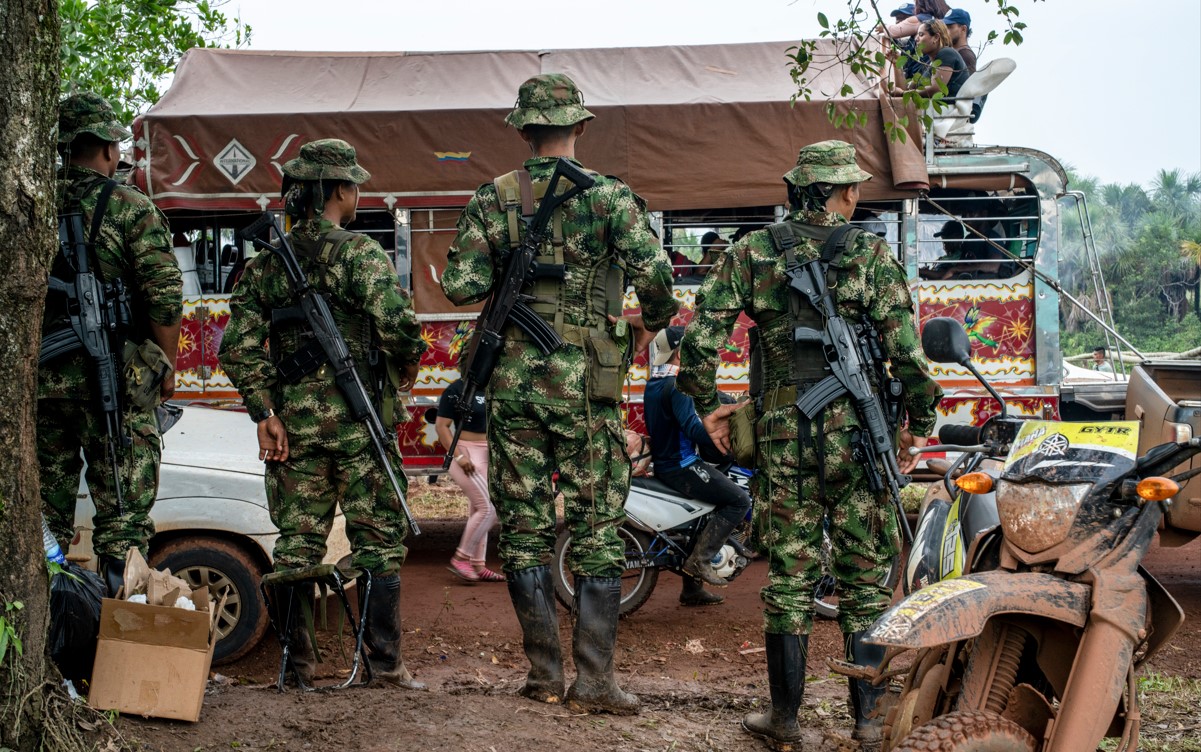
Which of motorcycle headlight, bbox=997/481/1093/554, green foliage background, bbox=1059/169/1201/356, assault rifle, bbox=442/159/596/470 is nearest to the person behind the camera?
motorcycle headlight, bbox=997/481/1093/554

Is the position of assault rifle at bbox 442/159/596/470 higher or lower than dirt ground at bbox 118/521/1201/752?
higher

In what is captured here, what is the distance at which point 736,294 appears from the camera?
14.6ft

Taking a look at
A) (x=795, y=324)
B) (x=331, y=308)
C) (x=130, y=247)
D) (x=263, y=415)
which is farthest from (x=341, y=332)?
(x=795, y=324)

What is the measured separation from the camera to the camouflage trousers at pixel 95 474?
4574 mm

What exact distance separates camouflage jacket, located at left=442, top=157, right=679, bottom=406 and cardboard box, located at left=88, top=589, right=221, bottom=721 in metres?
1.40

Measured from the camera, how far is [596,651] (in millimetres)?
4324

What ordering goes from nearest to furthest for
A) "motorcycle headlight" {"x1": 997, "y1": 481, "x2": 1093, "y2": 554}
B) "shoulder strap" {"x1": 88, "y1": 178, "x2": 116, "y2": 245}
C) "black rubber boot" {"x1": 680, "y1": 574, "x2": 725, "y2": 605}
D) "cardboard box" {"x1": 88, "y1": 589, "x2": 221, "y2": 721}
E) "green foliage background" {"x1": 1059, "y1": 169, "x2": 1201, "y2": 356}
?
"motorcycle headlight" {"x1": 997, "y1": 481, "x2": 1093, "y2": 554} < "cardboard box" {"x1": 88, "y1": 589, "x2": 221, "y2": 721} < "shoulder strap" {"x1": 88, "y1": 178, "x2": 116, "y2": 245} < "black rubber boot" {"x1": 680, "y1": 574, "x2": 725, "y2": 605} < "green foliage background" {"x1": 1059, "y1": 169, "x2": 1201, "y2": 356}

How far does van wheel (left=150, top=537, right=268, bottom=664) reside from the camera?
5.28 m

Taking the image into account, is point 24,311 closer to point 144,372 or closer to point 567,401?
point 144,372

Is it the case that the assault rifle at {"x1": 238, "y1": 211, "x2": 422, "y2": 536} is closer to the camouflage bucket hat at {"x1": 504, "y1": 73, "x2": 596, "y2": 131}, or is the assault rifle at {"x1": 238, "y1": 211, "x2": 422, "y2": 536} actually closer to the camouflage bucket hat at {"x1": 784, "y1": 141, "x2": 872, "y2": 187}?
the camouflage bucket hat at {"x1": 504, "y1": 73, "x2": 596, "y2": 131}

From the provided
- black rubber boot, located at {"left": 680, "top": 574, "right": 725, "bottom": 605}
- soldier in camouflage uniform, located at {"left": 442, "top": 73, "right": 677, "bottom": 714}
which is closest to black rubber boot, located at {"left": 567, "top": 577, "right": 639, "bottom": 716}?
soldier in camouflage uniform, located at {"left": 442, "top": 73, "right": 677, "bottom": 714}

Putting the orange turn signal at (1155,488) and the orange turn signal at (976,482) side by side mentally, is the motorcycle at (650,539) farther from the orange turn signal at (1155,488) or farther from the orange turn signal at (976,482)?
the orange turn signal at (1155,488)

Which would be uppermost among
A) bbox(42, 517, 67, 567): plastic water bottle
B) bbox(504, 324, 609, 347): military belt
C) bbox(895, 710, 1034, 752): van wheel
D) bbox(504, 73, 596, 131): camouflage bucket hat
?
bbox(504, 73, 596, 131): camouflage bucket hat

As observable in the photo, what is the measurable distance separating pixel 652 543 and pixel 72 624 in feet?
11.0
